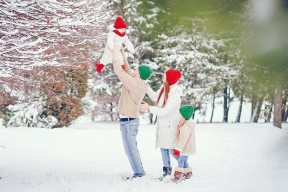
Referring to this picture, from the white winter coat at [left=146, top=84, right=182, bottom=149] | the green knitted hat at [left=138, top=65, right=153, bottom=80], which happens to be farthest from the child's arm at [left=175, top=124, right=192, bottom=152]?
the green knitted hat at [left=138, top=65, right=153, bottom=80]

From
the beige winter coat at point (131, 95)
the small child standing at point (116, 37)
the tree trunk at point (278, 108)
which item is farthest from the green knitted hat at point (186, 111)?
the tree trunk at point (278, 108)

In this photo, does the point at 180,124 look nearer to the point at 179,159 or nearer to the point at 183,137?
the point at 183,137

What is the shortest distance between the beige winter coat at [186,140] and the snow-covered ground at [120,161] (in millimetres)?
505

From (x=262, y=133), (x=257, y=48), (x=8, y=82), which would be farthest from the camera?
(x=262, y=133)

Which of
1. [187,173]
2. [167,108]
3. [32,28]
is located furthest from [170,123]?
[32,28]

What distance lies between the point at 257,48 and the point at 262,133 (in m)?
4.36

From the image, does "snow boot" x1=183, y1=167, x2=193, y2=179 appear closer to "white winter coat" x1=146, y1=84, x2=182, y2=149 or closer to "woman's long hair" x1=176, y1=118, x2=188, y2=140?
"white winter coat" x1=146, y1=84, x2=182, y2=149

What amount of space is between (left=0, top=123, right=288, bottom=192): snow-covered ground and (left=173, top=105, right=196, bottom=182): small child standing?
190 millimetres

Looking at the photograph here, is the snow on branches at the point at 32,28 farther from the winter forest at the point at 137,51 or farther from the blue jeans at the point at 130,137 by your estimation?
the blue jeans at the point at 130,137

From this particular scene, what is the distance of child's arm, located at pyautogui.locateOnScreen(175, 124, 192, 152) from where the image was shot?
516cm

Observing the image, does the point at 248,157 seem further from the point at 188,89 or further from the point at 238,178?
the point at 188,89

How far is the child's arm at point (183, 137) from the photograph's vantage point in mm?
5164

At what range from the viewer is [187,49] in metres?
18.2

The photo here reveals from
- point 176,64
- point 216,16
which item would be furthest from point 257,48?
point 176,64
